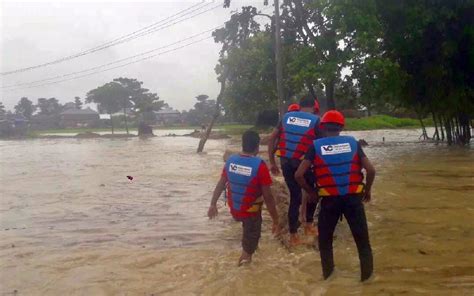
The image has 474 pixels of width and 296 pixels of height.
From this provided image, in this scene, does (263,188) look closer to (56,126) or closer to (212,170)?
(212,170)

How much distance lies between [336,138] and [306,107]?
1.45 meters

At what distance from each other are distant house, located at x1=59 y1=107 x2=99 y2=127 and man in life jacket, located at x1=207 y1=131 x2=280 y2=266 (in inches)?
3121

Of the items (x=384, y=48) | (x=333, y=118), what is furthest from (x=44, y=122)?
(x=333, y=118)

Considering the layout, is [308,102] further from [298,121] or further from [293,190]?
[293,190]

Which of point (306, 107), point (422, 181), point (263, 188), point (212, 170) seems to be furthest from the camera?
point (212, 170)

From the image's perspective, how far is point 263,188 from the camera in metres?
5.47

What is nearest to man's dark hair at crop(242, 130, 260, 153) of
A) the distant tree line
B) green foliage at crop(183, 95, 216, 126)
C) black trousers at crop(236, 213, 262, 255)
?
black trousers at crop(236, 213, 262, 255)

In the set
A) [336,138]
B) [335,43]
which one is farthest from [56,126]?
[336,138]

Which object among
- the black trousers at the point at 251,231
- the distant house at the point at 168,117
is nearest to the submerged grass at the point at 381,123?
the black trousers at the point at 251,231

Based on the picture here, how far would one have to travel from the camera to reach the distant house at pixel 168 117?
313 ft

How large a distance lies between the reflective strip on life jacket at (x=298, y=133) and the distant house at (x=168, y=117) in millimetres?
88720

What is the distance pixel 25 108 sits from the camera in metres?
91.9

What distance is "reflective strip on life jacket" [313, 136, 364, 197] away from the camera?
5012mm

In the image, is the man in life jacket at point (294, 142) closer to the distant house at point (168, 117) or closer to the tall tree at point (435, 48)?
the tall tree at point (435, 48)
